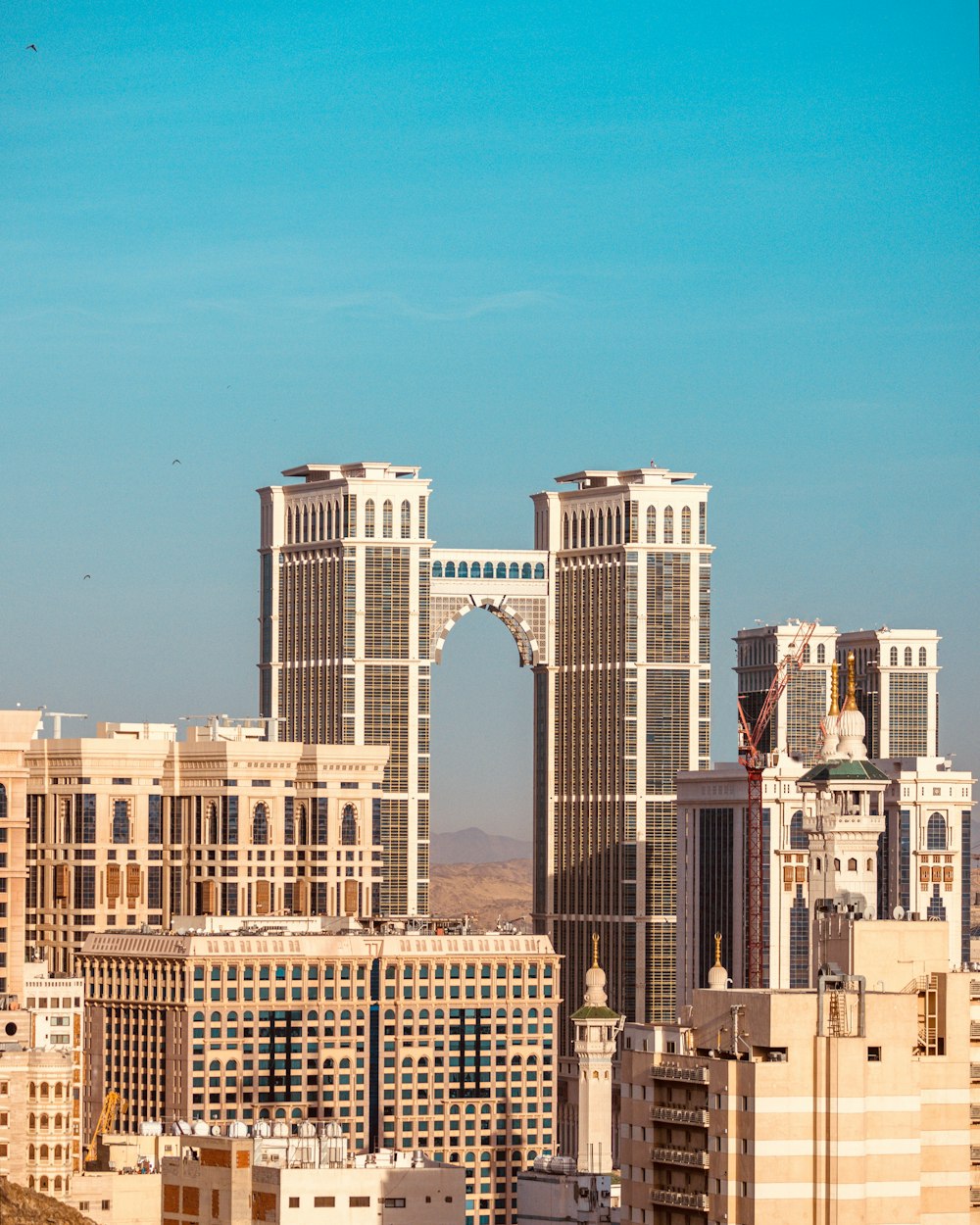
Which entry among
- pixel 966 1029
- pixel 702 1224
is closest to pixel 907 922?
pixel 966 1029

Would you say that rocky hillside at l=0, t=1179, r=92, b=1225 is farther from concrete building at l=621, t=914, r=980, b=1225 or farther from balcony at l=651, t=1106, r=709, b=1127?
balcony at l=651, t=1106, r=709, b=1127

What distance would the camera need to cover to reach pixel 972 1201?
16400cm

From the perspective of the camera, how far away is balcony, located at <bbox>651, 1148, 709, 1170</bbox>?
161 metres

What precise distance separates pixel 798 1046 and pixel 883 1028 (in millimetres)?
4129

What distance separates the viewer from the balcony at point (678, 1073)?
532ft

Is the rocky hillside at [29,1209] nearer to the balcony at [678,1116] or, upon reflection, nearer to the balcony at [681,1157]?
the balcony at [681,1157]

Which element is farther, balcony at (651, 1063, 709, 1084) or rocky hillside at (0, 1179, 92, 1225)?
balcony at (651, 1063, 709, 1084)

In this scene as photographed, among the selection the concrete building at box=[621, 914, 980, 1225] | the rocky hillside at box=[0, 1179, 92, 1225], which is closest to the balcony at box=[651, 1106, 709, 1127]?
the concrete building at box=[621, 914, 980, 1225]

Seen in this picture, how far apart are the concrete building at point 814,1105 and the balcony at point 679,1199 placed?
0.27 feet

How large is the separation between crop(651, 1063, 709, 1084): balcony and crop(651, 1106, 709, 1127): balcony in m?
1.24

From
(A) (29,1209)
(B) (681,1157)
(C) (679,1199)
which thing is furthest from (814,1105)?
(A) (29,1209)

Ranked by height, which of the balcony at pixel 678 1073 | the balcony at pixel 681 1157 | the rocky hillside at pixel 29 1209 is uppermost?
the balcony at pixel 678 1073

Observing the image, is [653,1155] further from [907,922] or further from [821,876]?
[821,876]

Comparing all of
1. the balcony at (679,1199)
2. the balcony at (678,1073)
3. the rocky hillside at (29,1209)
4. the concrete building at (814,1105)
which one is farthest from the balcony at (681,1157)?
the rocky hillside at (29,1209)
